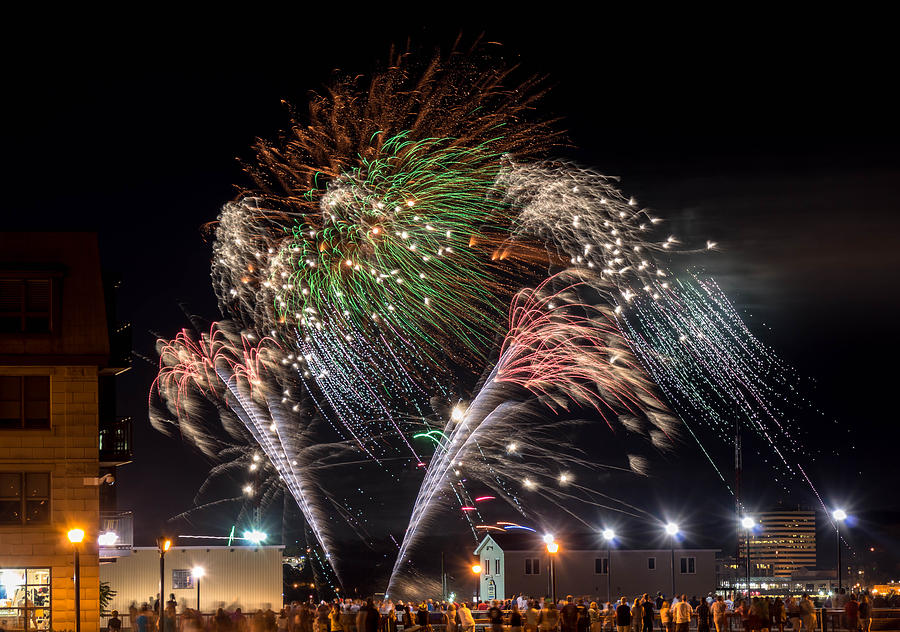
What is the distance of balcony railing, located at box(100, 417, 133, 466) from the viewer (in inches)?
1496

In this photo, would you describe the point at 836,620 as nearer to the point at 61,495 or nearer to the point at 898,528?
the point at 61,495

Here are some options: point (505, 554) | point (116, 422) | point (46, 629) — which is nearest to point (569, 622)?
point (46, 629)

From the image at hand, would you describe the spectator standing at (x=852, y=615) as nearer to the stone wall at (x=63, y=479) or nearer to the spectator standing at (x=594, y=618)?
the spectator standing at (x=594, y=618)

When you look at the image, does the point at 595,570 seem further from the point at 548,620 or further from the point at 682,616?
the point at 548,620

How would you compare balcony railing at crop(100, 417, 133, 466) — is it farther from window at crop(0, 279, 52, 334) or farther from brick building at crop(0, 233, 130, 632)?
window at crop(0, 279, 52, 334)

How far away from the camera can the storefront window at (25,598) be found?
30922 mm

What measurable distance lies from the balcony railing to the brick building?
5.70 m

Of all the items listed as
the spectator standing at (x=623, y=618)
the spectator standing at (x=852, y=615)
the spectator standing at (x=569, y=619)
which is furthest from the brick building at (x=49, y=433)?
the spectator standing at (x=852, y=615)

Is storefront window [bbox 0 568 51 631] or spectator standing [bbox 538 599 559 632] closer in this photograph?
storefront window [bbox 0 568 51 631]

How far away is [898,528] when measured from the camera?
16688cm

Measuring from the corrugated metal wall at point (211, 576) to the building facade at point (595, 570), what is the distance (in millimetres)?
33370

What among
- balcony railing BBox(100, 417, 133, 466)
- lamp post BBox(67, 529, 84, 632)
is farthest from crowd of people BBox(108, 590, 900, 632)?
balcony railing BBox(100, 417, 133, 466)

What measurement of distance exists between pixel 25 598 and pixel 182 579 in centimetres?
1841

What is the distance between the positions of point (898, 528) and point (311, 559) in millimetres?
93235
